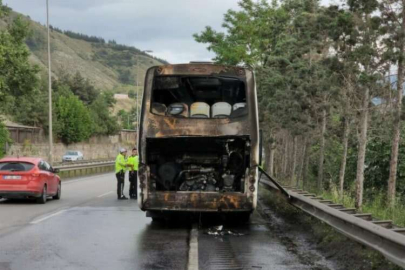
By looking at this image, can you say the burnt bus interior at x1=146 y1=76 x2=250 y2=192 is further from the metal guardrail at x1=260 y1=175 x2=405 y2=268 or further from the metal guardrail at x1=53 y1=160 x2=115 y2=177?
the metal guardrail at x1=53 y1=160 x2=115 y2=177

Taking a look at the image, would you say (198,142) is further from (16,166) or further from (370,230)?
(16,166)

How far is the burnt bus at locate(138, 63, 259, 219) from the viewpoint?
11.6 meters

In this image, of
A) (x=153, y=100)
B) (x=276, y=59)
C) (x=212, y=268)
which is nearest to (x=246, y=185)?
(x=153, y=100)

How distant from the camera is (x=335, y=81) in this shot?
18.7m

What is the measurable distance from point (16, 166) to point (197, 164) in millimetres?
7731

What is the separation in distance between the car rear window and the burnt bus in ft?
20.8

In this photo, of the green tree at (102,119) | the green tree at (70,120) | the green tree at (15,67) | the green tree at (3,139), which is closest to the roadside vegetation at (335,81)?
the green tree at (15,67)

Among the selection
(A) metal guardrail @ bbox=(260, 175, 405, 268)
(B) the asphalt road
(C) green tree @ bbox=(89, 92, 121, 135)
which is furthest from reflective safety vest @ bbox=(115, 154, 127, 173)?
(C) green tree @ bbox=(89, 92, 121, 135)

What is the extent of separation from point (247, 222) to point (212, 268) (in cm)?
539

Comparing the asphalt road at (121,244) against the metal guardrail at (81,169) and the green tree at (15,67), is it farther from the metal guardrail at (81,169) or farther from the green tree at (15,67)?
the green tree at (15,67)

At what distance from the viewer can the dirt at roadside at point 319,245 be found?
772cm

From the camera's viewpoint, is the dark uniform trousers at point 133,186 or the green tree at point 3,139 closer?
the dark uniform trousers at point 133,186

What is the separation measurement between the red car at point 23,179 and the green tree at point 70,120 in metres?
60.0

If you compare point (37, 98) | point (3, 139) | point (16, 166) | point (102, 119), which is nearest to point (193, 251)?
point (16, 166)
